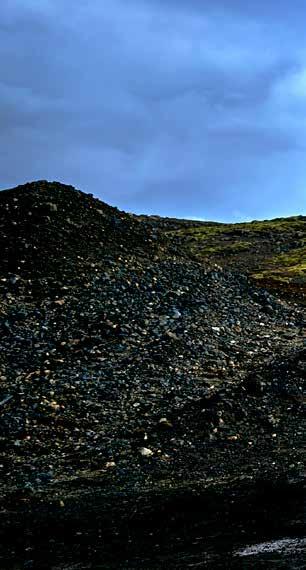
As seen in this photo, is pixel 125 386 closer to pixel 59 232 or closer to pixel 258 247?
pixel 59 232

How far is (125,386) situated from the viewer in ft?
78.0

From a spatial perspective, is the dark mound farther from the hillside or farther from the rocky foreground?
the hillside

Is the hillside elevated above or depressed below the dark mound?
above

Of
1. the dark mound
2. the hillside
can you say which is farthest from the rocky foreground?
the hillside

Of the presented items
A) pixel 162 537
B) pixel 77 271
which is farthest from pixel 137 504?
pixel 77 271

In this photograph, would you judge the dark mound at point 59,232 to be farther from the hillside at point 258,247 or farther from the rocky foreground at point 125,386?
the hillside at point 258,247

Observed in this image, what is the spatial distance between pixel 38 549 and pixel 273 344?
2134 centimetres

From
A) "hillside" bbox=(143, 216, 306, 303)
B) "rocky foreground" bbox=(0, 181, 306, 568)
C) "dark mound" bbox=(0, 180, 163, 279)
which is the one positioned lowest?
"rocky foreground" bbox=(0, 181, 306, 568)

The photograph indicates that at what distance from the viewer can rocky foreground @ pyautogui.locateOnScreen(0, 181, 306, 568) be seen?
14023 mm

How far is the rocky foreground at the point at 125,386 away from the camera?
1402 centimetres

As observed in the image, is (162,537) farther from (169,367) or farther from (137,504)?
(169,367)

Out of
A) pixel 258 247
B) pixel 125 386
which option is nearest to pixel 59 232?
pixel 125 386

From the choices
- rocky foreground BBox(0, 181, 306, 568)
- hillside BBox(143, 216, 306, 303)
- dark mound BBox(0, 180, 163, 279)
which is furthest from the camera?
hillside BBox(143, 216, 306, 303)

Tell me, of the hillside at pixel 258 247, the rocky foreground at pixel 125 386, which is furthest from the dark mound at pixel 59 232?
the hillside at pixel 258 247
